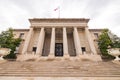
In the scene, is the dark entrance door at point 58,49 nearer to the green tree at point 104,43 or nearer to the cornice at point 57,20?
the cornice at point 57,20

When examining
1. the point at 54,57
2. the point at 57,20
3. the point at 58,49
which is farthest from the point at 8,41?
the point at 57,20

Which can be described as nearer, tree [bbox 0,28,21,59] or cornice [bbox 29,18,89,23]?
tree [bbox 0,28,21,59]

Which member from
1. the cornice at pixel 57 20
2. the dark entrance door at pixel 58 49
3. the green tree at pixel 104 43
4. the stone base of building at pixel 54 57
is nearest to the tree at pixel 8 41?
the stone base of building at pixel 54 57

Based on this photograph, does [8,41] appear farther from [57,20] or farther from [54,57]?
[57,20]

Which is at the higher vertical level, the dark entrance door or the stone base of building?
the dark entrance door

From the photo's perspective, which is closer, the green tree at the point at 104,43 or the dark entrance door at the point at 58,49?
the green tree at the point at 104,43

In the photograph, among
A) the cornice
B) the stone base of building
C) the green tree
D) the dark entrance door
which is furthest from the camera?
the dark entrance door

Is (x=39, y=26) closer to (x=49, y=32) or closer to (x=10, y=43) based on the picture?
(x=49, y=32)

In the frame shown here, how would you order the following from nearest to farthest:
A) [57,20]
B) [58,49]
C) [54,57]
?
[54,57] → [57,20] → [58,49]

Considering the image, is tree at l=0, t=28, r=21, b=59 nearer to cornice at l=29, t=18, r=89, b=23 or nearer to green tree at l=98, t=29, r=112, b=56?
cornice at l=29, t=18, r=89, b=23

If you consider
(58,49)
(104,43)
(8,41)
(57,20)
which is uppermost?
(57,20)

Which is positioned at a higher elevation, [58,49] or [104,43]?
[104,43]

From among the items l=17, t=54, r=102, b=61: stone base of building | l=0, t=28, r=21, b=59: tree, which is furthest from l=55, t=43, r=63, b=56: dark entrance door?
l=0, t=28, r=21, b=59: tree

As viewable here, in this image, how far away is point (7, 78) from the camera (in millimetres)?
6566
